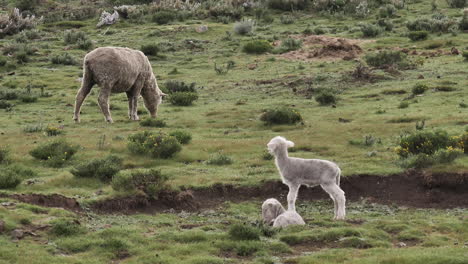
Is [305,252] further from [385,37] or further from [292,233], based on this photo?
[385,37]

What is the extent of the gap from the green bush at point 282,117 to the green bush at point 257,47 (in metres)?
15.1

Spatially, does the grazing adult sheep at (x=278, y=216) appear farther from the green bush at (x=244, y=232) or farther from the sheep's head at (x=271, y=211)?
the green bush at (x=244, y=232)

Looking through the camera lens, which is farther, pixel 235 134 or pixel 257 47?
pixel 257 47

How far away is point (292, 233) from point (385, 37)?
28750 millimetres

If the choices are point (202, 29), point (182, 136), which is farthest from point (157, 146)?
point (202, 29)

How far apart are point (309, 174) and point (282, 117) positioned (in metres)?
9.72

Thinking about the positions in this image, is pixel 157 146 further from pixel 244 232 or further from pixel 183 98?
pixel 183 98

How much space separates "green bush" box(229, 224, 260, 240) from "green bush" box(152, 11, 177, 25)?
127 ft

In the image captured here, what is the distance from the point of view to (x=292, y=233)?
12.8 metres

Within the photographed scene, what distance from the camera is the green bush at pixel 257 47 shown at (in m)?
38.3

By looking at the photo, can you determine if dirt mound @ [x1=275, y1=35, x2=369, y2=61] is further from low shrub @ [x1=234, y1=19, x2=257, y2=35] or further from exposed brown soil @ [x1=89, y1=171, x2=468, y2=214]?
exposed brown soil @ [x1=89, y1=171, x2=468, y2=214]

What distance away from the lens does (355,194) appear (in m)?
16.7

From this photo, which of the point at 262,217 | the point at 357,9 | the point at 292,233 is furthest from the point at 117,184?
the point at 357,9

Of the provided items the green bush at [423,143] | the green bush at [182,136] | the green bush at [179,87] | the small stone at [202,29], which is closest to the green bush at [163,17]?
the small stone at [202,29]
